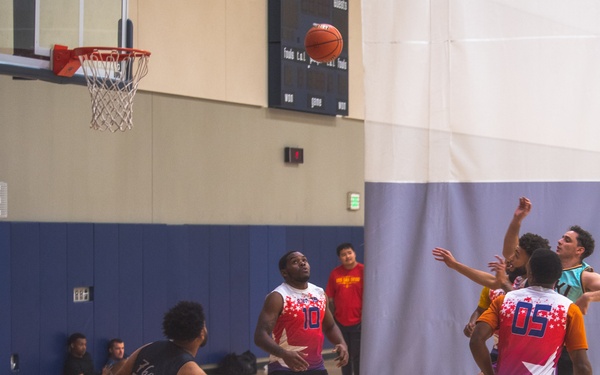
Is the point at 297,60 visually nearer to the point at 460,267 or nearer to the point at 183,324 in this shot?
the point at 460,267

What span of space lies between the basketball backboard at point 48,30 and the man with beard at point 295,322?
3059mm

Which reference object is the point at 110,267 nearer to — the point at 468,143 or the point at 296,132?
the point at 296,132

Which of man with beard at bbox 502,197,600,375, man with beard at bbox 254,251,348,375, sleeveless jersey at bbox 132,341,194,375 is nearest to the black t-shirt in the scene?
man with beard at bbox 254,251,348,375

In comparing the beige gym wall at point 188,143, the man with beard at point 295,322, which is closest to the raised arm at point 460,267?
the man with beard at point 295,322

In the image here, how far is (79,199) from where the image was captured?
1132 cm

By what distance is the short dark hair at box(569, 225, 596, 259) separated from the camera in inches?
200

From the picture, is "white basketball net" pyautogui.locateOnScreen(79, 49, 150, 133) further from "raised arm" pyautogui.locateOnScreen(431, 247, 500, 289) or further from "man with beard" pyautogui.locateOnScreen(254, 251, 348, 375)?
"raised arm" pyautogui.locateOnScreen(431, 247, 500, 289)

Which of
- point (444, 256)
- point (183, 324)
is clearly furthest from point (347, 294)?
point (183, 324)

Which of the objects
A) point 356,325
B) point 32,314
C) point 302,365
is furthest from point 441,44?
point 32,314

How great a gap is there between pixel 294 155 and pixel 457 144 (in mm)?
9119

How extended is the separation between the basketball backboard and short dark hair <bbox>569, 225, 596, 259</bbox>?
5.15 meters

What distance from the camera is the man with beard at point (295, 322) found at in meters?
7.03

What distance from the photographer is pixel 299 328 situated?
23.2ft

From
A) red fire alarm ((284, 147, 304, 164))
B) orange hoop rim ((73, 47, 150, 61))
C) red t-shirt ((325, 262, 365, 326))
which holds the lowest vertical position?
red t-shirt ((325, 262, 365, 326))
